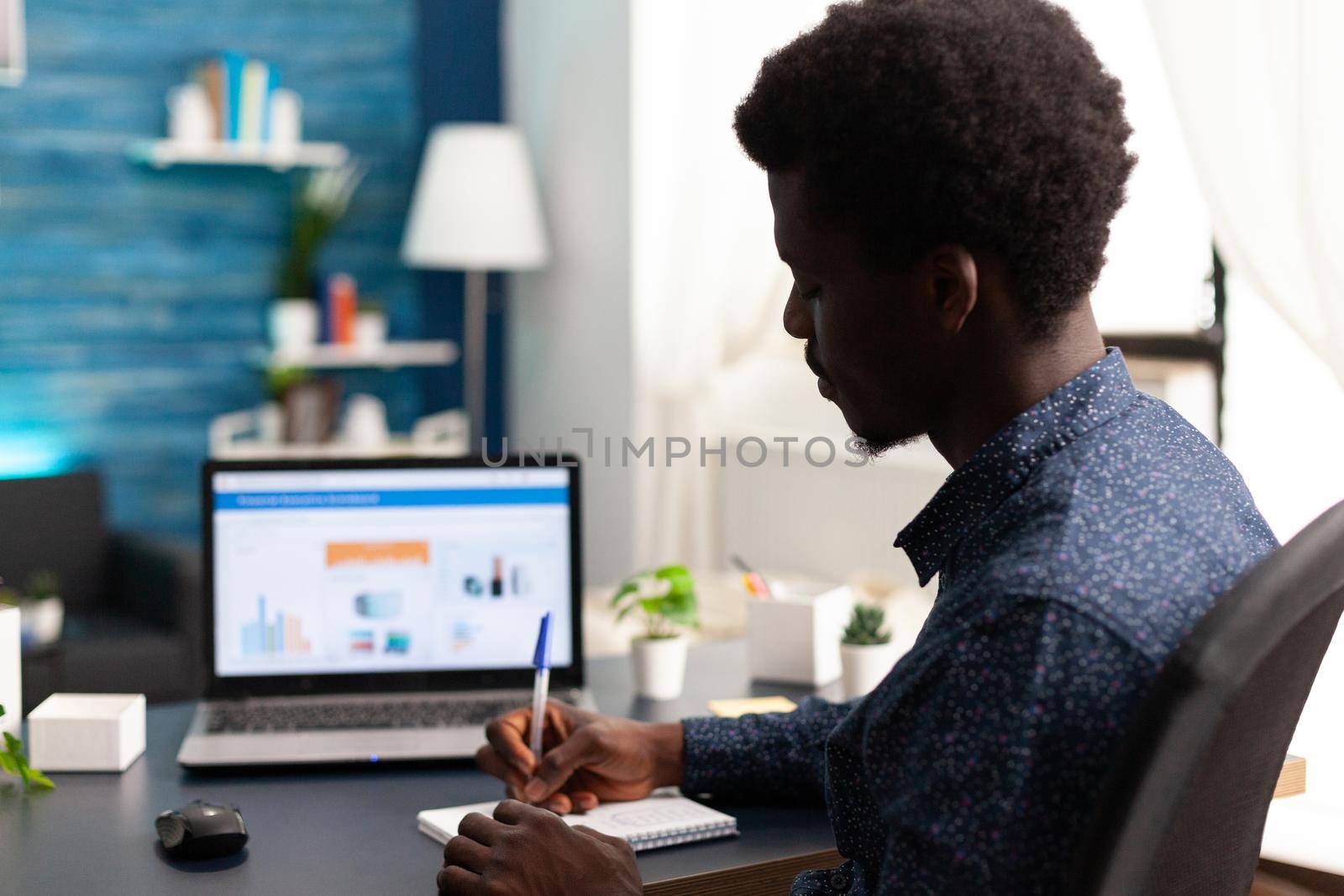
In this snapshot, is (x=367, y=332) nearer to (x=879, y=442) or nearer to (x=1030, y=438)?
(x=879, y=442)

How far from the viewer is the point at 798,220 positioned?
3.22ft

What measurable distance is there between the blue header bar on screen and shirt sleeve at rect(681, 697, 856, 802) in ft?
1.41

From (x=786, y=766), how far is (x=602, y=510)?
113 inches

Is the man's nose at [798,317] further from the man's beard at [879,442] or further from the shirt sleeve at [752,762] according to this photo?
the shirt sleeve at [752,762]

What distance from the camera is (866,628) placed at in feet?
5.81

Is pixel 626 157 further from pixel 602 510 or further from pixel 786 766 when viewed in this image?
pixel 786 766

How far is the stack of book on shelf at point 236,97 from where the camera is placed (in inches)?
165

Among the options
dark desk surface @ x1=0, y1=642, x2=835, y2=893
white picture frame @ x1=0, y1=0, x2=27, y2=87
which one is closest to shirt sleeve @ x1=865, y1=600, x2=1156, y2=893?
dark desk surface @ x1=0, y1=642, x2=835, y2=893

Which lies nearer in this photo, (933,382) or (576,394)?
(933,382)

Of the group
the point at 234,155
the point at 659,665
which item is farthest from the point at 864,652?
the point at 234,155

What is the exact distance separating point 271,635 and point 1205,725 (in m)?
1.21

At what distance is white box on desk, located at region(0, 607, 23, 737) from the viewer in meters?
1.48

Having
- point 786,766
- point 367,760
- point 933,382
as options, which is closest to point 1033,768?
point 933,382

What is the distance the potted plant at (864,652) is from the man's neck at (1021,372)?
81 cm
